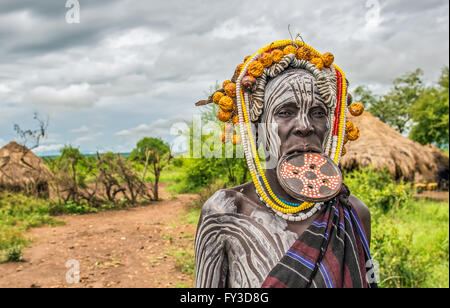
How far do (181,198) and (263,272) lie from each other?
12.8m

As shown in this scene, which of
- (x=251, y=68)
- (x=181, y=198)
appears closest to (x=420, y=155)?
(x=181, y=198)

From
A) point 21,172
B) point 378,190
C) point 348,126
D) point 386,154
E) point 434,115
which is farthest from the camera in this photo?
point 434,115

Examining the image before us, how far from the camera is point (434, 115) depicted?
14055mm

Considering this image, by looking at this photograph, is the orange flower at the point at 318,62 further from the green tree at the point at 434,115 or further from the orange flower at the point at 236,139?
the green tree at the point at 434,115

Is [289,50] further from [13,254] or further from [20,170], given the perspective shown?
[20,170]

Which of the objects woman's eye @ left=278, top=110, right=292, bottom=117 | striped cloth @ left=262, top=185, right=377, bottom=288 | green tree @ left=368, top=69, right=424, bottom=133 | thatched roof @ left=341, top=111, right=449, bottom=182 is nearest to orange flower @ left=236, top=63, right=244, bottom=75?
woman's eye @ left=278, top=110, right=292, bottom=117

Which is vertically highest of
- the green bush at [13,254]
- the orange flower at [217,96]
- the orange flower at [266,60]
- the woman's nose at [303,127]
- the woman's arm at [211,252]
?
the orange flower at [266,60]

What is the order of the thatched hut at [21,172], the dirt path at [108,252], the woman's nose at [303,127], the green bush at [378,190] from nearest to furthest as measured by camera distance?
1. the woman's nose at [303,127]
2. the dirt path at [108,252]
3. the green bush at [378,190]
4. the thatched hut at [21,172]

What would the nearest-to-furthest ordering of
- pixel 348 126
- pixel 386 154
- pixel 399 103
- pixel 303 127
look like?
pixel 303 127, pixel 348 126, pixel 386 154, pixel 399 103

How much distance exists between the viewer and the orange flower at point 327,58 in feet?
5.82

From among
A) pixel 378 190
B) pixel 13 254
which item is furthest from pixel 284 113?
pixel 378 190

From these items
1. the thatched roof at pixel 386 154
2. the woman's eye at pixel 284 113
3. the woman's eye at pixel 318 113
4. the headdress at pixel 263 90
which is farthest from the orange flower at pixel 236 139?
the thatched roof at pixel 386 154

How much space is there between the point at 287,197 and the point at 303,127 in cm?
35

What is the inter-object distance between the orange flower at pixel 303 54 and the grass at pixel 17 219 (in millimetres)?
6875
